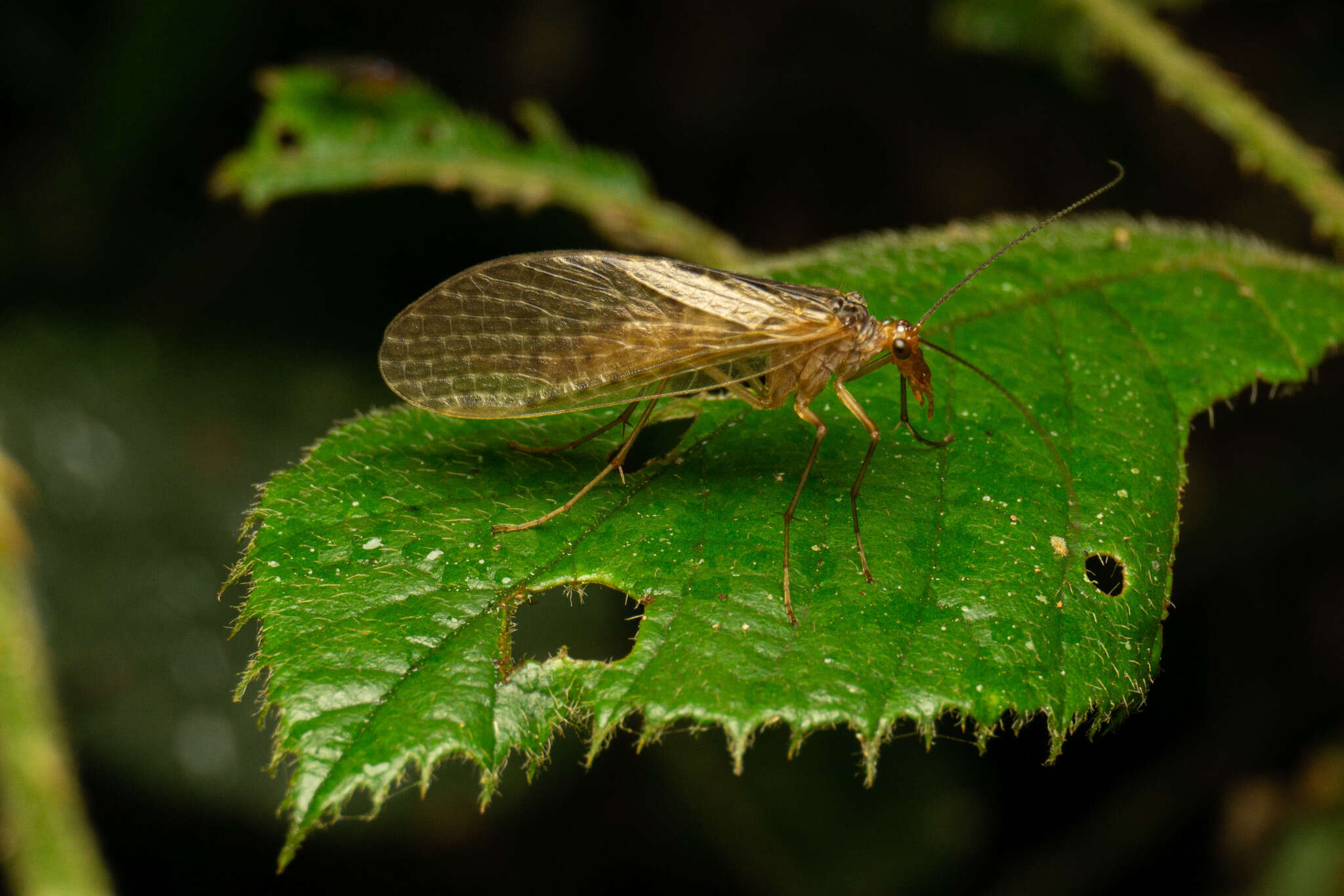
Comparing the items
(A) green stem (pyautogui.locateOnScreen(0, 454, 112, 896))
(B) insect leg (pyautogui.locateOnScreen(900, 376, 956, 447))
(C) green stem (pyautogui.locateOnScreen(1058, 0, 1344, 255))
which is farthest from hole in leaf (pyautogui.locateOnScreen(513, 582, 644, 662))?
(C) green stem (pyautogui.locateOnScreen(1058, 0, 1344, 255))

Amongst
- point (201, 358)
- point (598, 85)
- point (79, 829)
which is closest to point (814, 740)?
point (79, 829)

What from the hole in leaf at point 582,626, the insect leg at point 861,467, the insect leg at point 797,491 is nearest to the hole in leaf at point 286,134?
the hole in leaf at point 582,626

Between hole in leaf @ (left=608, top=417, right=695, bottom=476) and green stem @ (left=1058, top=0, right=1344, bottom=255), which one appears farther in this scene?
green stem @ (left=1058, top=0, right=1344, bottom=255)

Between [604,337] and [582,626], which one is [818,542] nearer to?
[604,337]

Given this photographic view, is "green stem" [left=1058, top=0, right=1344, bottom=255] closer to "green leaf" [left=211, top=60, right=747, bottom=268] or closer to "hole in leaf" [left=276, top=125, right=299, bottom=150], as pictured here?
"green leaf" [left=211, top=60, right=747, bottom=268]

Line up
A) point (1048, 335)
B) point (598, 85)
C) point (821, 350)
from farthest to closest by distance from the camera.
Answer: point (598, 85), point (1048, 335), point (821, 350)

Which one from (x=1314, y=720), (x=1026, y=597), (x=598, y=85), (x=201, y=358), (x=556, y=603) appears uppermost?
(x=598, y=85)

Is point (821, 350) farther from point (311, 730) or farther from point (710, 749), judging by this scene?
point (710, 749)
